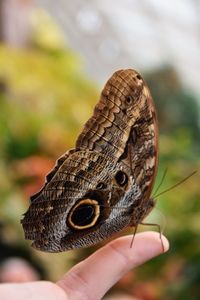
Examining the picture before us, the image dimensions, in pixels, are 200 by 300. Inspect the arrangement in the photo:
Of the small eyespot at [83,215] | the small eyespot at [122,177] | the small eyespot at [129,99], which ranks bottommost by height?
the small eyespot at [83,215]

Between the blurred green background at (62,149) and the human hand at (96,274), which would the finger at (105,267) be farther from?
Answer: the blurred green background at (62,149)

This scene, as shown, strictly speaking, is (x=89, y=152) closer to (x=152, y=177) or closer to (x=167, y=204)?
(x=152, y=177)

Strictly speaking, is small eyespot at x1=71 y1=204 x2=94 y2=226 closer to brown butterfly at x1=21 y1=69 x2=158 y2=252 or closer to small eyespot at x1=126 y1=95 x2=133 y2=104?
brown butterfly at x1=21 y1=69 x2=158 y2=252

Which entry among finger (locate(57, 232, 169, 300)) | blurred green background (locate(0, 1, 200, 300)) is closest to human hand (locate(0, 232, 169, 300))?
finger (locate(57, 232, 169, 300))

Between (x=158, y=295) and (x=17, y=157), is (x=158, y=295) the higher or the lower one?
the lower one

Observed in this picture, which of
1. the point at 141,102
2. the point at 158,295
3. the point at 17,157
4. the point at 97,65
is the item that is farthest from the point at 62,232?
the point at 97,65

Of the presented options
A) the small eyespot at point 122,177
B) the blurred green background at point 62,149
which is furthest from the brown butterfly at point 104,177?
the blurred green background at point 62,149
